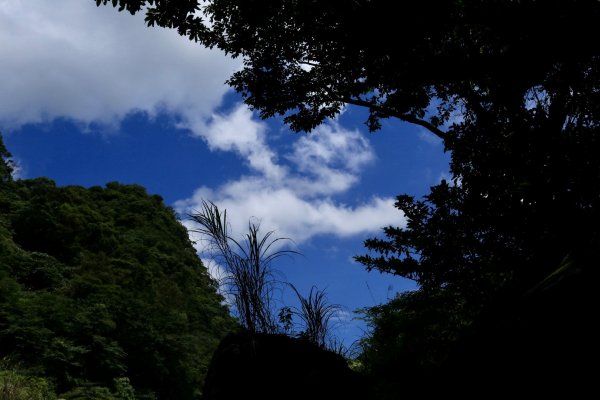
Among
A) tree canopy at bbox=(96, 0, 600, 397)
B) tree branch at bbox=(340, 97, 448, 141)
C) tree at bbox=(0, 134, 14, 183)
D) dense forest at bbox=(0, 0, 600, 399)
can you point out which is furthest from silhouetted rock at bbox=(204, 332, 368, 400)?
tree at bbox=(0, 134, 14, 183)

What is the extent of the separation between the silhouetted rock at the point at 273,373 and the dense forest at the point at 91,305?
2.98ft

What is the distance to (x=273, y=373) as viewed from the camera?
15.1 feet

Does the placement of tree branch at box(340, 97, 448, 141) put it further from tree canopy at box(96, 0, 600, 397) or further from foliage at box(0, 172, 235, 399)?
foliage at box(0, 172, 235, 399)

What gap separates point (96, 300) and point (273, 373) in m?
12.8

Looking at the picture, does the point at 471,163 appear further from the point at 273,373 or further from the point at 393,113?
the point at 393,113

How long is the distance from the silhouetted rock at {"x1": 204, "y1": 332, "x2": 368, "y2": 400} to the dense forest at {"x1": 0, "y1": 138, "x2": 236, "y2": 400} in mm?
908

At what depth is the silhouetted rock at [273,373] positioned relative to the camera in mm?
4562

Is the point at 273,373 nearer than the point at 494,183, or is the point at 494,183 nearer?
the point at 494,183

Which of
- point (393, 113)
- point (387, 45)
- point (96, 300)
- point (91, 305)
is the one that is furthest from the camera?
point (96, 300)

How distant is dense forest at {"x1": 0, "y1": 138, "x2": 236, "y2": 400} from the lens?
39.4ft

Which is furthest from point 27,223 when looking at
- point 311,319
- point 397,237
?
point 397,237

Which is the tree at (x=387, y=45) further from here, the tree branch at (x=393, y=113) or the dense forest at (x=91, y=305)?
the dense forest at (x=91, y=305)

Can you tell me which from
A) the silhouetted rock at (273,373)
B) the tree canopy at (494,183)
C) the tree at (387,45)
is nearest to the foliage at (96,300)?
the silhouetted rock at (273,373)

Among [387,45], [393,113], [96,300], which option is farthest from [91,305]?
[387,45]
